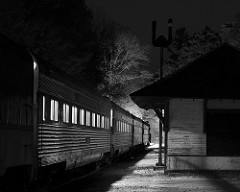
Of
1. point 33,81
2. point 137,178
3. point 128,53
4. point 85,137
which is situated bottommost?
point 137,178

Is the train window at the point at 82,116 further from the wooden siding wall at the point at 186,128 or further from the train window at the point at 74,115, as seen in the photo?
the wooden siding wall at the point at 186,128

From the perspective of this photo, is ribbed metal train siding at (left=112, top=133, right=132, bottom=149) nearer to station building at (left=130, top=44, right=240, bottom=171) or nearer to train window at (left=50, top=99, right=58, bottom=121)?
station building at (left=130, top=44, right=240, bottom=171)

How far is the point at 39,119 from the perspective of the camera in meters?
13.7

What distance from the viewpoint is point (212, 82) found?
2431 centimetres

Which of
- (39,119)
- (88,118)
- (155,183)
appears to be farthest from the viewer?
(88,118)

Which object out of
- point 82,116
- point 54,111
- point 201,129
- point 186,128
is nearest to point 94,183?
point 82,116

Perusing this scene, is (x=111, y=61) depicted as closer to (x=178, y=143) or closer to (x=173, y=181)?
(x=178, y=143)

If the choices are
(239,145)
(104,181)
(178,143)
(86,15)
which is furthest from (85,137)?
(86,15)

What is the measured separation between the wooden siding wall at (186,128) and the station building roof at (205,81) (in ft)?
2.23

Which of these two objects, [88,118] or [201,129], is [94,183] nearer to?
[88,118]

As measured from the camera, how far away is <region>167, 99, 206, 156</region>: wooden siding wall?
24.3 meters

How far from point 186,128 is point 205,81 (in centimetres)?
183

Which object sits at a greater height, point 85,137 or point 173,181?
point 85,137

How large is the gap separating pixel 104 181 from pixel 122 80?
4494 cm
